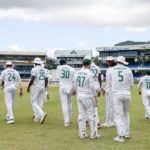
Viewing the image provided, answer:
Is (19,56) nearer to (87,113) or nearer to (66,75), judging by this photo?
(66,75)

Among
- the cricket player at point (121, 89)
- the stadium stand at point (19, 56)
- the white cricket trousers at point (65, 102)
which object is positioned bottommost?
the stadium stand at point (19, 56)

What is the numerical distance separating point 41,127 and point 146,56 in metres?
79.3

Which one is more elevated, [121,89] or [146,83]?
[121,89]

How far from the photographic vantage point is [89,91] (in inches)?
449

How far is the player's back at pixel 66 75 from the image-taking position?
14.1m

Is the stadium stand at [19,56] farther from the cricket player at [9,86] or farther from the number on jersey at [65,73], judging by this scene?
the number on jersey at [65,73]

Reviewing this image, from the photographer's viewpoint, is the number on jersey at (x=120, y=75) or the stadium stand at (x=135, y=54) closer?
the number on jersey at (x=120, y=75)

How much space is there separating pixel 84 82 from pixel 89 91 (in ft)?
0.89

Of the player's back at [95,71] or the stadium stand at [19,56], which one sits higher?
the player's back at [95,71]

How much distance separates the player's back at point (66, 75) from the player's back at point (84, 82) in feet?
8.52

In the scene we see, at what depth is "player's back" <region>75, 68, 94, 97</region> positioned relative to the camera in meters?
11.4

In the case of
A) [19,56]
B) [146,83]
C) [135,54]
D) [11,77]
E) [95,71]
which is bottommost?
[19,56]

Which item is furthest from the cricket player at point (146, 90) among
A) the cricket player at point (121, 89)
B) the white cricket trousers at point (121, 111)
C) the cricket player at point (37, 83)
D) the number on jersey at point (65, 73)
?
the cricket player at point (121, 89)

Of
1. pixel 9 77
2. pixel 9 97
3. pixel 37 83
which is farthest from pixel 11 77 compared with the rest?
pixel 37 83
